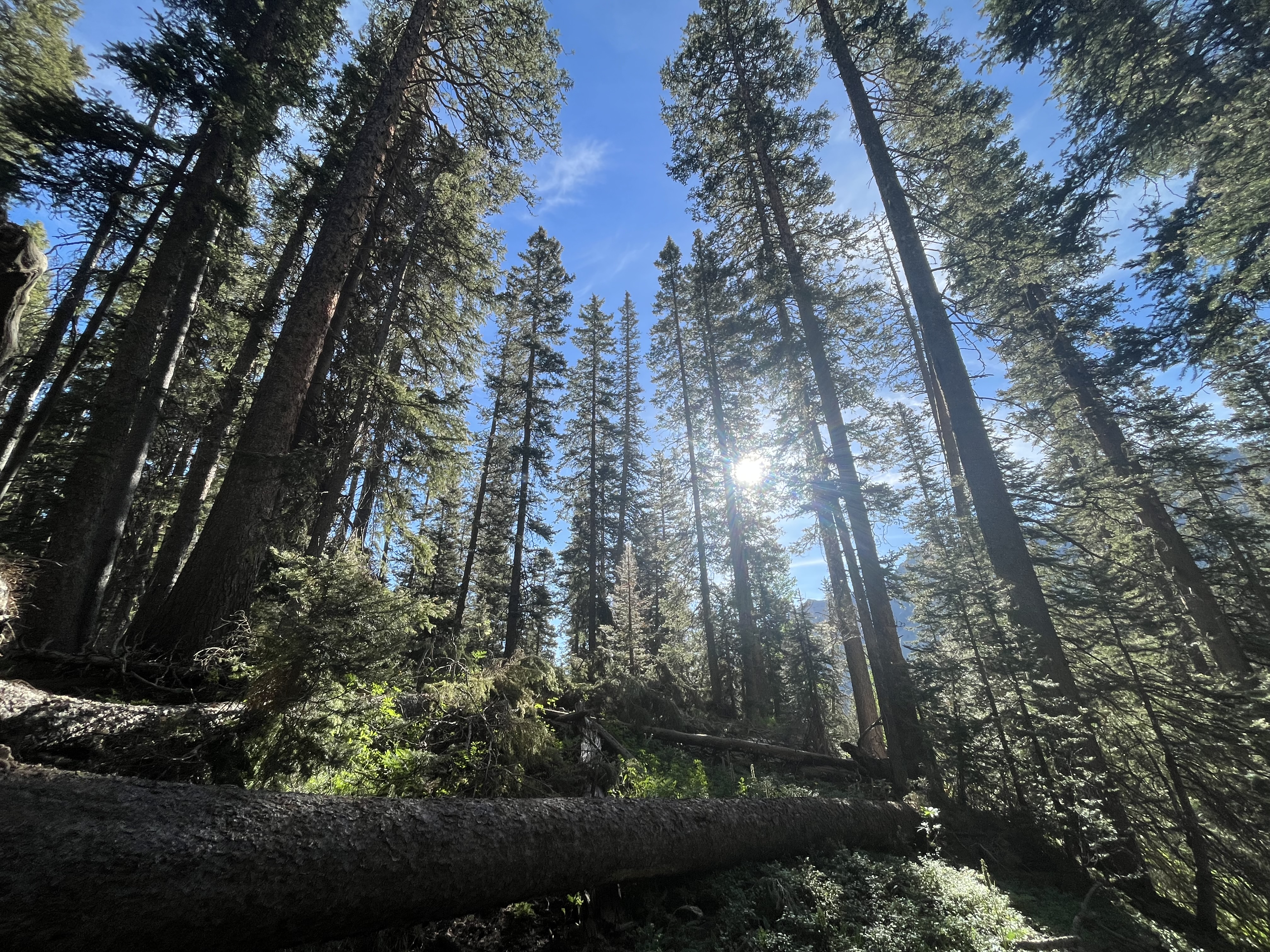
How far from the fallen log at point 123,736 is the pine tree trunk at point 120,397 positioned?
3511mm

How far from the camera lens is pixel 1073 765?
237 inches

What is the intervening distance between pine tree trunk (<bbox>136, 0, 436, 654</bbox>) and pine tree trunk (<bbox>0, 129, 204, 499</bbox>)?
4.61 metres

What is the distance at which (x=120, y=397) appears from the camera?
7.77 meters

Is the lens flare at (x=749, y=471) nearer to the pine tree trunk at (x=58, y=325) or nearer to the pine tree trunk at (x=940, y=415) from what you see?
the pine tree trunk at (x=940, y=415)

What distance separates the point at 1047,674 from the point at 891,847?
125 inches

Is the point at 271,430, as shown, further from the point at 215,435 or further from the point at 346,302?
the point at 215,435

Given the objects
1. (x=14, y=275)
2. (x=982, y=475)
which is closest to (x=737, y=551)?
(x=982, y=475)

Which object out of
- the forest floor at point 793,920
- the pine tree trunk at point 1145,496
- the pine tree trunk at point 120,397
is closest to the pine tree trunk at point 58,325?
the pine tree trunk at point 120,397

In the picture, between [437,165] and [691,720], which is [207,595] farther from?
[437,165]

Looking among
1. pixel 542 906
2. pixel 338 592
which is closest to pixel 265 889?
pixel 338 592

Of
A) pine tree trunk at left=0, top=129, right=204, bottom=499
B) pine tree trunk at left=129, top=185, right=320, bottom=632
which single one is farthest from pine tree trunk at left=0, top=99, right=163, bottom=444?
pine tree trunk at left=129, top=185, right=320, bottom=632

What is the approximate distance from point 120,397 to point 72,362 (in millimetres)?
2876

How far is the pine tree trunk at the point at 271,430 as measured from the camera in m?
5.48

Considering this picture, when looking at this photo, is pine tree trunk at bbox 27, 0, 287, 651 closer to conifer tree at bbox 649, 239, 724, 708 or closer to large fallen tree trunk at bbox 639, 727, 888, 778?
large fallen tree trunk at bbox 639, 727, 888, 778
